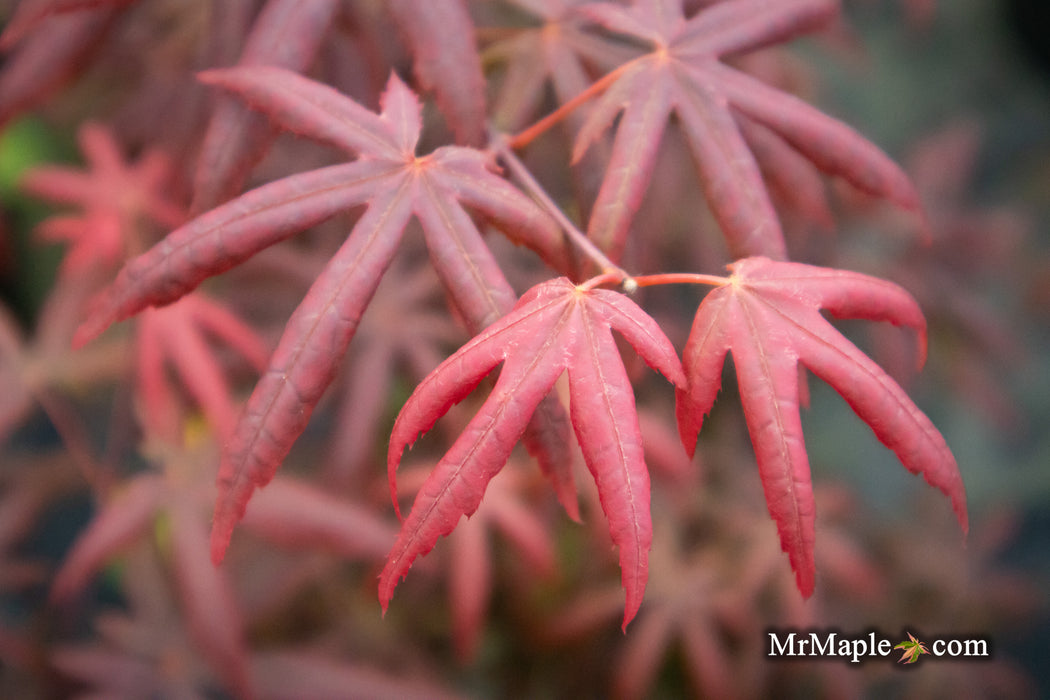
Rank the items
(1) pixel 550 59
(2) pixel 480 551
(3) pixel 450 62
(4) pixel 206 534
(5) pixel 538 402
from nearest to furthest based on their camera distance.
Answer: (5) pixel 538 402 → (3) pixel 450 62 → (1) pixel 550 59 → (4) pixel 206 534 → (2) pixel 480 551

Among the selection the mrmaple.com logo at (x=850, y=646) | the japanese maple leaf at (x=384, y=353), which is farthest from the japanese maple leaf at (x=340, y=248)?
the mrmaple.com logo at (x=850, y=646)

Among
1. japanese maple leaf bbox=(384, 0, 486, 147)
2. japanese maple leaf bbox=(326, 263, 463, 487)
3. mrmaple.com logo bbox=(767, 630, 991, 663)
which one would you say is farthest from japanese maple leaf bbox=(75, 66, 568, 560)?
mrmaple.com logo bbox=(767, 630, 991, 663)

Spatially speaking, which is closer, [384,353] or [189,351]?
[189,351]

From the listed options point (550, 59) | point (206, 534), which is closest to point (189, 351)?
point (206, 534)

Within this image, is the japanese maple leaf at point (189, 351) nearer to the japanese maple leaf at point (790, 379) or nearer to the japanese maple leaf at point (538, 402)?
the japanese maple leaf at point (538, 402)

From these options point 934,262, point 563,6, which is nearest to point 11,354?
point 563,6

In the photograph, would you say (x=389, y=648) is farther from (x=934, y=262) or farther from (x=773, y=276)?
(x=934, y=262)

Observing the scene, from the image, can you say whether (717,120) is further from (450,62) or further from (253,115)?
(253,115)
